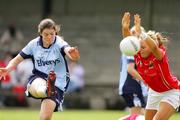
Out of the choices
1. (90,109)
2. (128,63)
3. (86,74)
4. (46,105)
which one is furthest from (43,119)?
(86,74)

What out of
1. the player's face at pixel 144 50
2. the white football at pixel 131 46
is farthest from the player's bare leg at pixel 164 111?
the white football at pixel 131 46

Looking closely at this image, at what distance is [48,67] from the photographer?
1291 centimetres

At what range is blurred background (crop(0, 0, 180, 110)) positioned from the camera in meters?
26.5

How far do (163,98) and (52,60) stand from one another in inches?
69.8

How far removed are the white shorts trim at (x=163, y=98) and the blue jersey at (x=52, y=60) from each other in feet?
4.46

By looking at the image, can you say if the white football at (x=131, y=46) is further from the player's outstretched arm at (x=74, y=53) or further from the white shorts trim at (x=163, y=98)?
the white shorts trim at (x=163, y=98)

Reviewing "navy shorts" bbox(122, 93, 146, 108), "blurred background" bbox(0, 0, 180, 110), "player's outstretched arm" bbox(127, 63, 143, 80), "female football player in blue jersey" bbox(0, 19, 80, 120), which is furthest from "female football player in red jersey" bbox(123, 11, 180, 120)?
"blurred background" bbox(0, 0, 180, 110)

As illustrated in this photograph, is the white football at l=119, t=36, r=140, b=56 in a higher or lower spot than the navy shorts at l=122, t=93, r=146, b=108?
higher

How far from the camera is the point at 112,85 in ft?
85.9

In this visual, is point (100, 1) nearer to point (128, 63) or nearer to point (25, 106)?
point (25, 106)

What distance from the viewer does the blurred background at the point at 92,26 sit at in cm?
2652

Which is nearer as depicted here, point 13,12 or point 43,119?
point 43,119

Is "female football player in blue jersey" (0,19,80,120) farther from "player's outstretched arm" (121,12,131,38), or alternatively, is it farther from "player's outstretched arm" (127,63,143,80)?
"player's outstretched arm" (127,63,143,80)

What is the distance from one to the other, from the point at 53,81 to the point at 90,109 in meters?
A: 12.2
